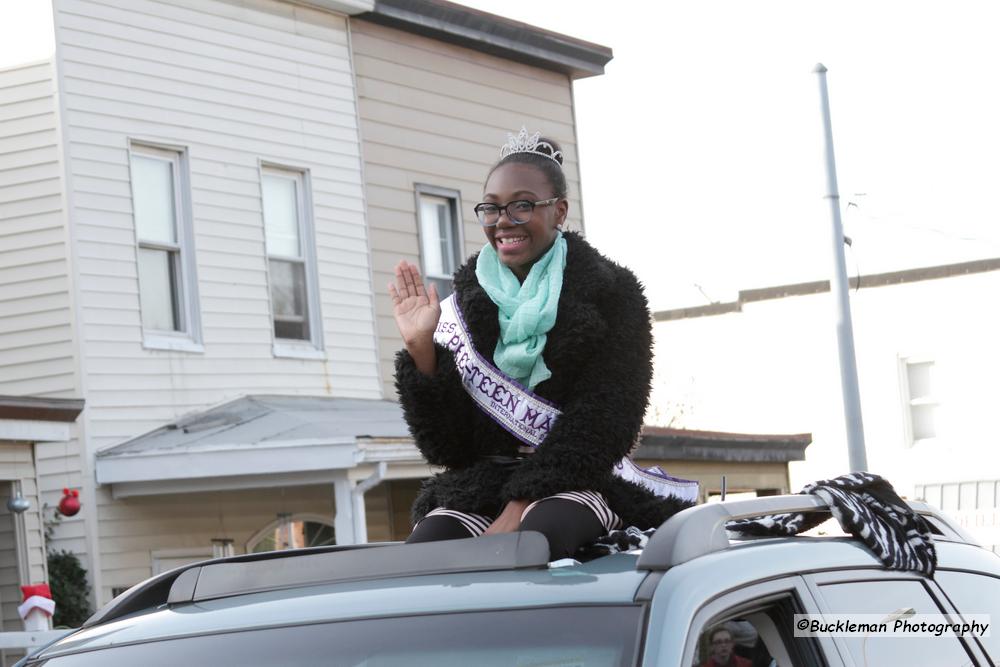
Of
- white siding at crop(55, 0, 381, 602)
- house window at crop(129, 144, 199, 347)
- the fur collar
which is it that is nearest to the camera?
the fur collar

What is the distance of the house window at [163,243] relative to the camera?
12.9 meters

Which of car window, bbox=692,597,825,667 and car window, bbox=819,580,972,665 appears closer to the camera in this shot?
car window, bbox=692,597,825,667

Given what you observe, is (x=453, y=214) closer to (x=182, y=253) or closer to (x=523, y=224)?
(x=182, y=253)

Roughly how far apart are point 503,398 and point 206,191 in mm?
9857

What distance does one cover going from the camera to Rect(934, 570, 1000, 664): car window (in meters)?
3.57

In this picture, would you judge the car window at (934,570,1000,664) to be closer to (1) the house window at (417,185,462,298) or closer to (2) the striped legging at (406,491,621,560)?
(2) the striped legging at (406,491,621,560)

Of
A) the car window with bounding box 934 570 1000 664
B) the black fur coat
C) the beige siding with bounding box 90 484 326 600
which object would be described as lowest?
the beige siding with bounding box 90 484 326 600

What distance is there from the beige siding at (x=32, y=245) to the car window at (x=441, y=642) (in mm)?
9844

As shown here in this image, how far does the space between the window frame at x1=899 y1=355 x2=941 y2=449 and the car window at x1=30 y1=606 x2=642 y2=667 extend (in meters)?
24.0

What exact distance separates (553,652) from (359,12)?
42.8 ft

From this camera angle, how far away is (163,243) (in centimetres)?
1303

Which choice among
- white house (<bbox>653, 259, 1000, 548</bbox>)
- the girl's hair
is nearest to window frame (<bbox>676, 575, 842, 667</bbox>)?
the girl's hair

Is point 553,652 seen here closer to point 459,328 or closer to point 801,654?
point 801,654

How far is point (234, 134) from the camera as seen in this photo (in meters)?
13.8
